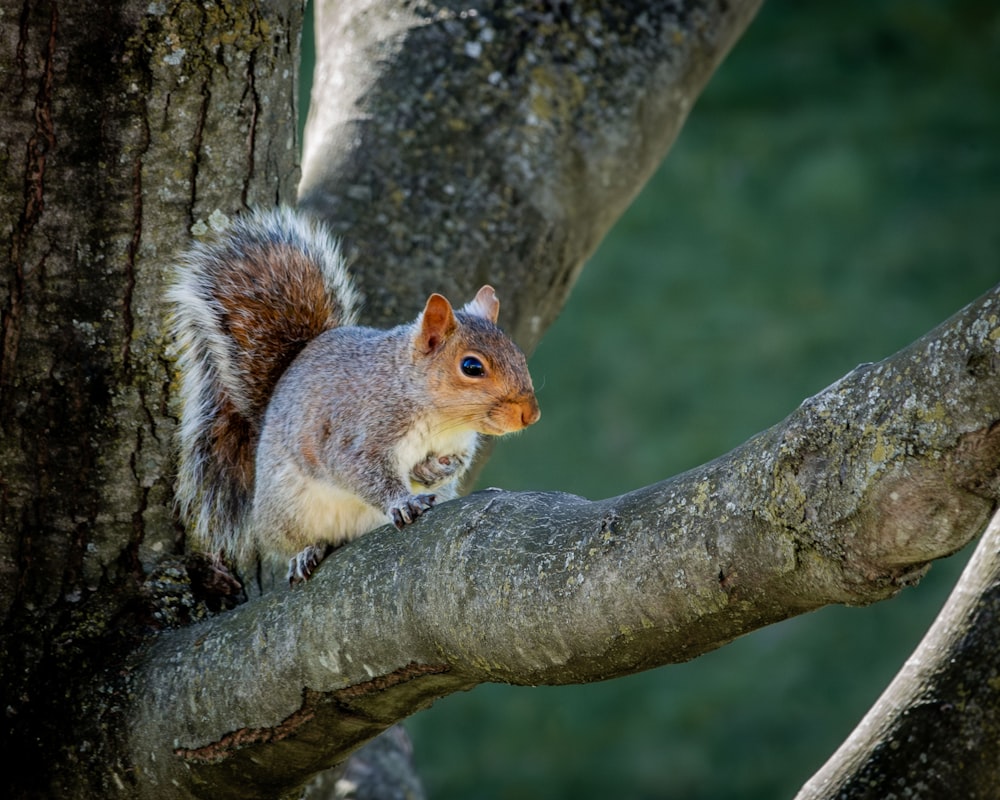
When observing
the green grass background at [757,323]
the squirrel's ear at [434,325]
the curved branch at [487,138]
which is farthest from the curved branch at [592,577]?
the green grass background at [757,323]

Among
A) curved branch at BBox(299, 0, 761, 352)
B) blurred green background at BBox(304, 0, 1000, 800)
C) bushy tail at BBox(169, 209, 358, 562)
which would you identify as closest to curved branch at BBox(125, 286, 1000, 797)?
bushy tail at BBox(169, 209, 358, 562)

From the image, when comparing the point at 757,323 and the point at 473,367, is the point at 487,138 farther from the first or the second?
the point at 757,323

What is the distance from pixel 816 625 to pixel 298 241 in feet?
9.20

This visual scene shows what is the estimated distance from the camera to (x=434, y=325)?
64.9 inches

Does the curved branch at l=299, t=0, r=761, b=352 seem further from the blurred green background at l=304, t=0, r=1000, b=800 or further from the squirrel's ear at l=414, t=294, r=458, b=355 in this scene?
the blurred green background at l=304, t=0, r=1000, b=800

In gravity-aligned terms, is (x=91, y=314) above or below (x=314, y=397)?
above

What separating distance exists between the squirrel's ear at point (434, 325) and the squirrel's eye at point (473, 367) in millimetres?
41

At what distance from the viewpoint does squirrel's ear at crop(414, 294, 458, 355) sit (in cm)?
160

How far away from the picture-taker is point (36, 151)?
1405 millimetres

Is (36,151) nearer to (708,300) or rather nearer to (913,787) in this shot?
(913,787)

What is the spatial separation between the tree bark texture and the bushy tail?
46 millimetres

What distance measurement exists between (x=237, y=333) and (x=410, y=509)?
1.21 ft

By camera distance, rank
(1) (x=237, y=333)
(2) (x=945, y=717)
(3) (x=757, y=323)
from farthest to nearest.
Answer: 1. (3) (x=757, y=323)
2. (1) (x=237, y=333)
3. (2) (x=945, y=717)

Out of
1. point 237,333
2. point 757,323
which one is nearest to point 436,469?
point 237,333
